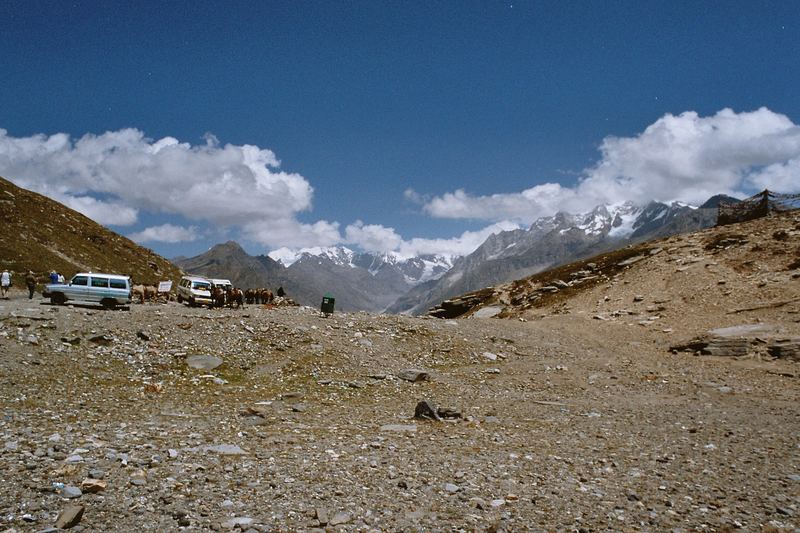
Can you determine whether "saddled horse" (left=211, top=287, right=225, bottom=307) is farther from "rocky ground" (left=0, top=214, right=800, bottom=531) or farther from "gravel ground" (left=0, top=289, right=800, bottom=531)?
"rocky ground" (left=0, top=214, right=800, bottom=531)

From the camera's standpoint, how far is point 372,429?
46.0 ft

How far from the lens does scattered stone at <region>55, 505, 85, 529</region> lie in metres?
7.09

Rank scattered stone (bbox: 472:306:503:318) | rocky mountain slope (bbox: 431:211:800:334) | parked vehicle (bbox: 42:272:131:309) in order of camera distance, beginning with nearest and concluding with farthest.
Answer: parked vehicle (bbox: 42:272:131:309), rocky mountain slope (bbox: 431:211:800:334), scattered stone (bbox: 472:306:503:318)

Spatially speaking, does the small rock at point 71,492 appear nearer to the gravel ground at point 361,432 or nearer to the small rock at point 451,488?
the gravel ground at point 361,432

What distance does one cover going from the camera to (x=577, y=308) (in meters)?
44.8

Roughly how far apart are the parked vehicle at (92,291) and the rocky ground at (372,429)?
9.21 metres

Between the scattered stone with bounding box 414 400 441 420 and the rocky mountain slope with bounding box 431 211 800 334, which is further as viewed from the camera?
the rocky mountain slope with bounding box 431 211 800 334

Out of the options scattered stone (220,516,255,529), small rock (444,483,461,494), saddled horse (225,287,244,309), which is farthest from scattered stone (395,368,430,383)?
saddled horse (225,287,244,309)

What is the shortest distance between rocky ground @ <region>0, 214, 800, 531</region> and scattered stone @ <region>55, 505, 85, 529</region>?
0.03 meters

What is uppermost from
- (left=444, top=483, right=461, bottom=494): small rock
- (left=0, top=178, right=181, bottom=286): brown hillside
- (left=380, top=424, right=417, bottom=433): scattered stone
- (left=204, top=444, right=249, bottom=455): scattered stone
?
(left=0, top=178, right=181, bottom=286): brown hillside

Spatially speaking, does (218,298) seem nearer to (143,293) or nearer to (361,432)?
(143,293)

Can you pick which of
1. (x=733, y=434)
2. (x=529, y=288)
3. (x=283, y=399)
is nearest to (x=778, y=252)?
(x=529, y=288)

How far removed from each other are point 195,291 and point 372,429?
2986cm

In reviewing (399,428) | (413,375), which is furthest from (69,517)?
(413,375)
